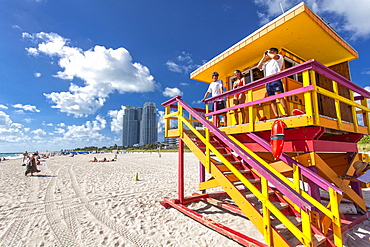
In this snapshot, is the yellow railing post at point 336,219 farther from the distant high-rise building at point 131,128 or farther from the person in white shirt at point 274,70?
the distant high-rise building at point 131,128

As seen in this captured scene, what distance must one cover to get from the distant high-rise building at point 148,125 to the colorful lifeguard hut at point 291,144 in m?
123

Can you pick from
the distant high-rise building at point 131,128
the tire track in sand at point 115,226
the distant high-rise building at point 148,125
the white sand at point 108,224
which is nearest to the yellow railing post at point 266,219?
the white sand at point 108,224

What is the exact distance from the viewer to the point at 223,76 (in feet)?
24.6

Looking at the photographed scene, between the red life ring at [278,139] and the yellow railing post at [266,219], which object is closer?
the yellow railing post at [266,219]

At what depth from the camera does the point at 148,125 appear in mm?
128750

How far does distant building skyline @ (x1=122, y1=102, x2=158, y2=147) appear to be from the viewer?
128375 mm

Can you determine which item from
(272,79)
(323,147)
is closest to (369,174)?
(323,147)

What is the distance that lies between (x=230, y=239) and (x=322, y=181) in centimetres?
209

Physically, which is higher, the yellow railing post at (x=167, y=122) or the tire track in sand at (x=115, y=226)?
the yellow railing post at (x=167, y=122)

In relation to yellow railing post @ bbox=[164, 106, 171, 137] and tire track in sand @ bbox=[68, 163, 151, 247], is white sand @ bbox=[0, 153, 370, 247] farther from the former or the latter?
yellow railing post @ bbox=[164, 106, 171, 137]

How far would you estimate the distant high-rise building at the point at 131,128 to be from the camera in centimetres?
13500

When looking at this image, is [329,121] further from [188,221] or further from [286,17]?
[188,221]

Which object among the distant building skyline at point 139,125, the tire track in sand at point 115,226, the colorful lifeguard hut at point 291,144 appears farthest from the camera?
the distant building skyline at point 139,125

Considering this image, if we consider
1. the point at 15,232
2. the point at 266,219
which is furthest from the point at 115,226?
the point at 266,219
